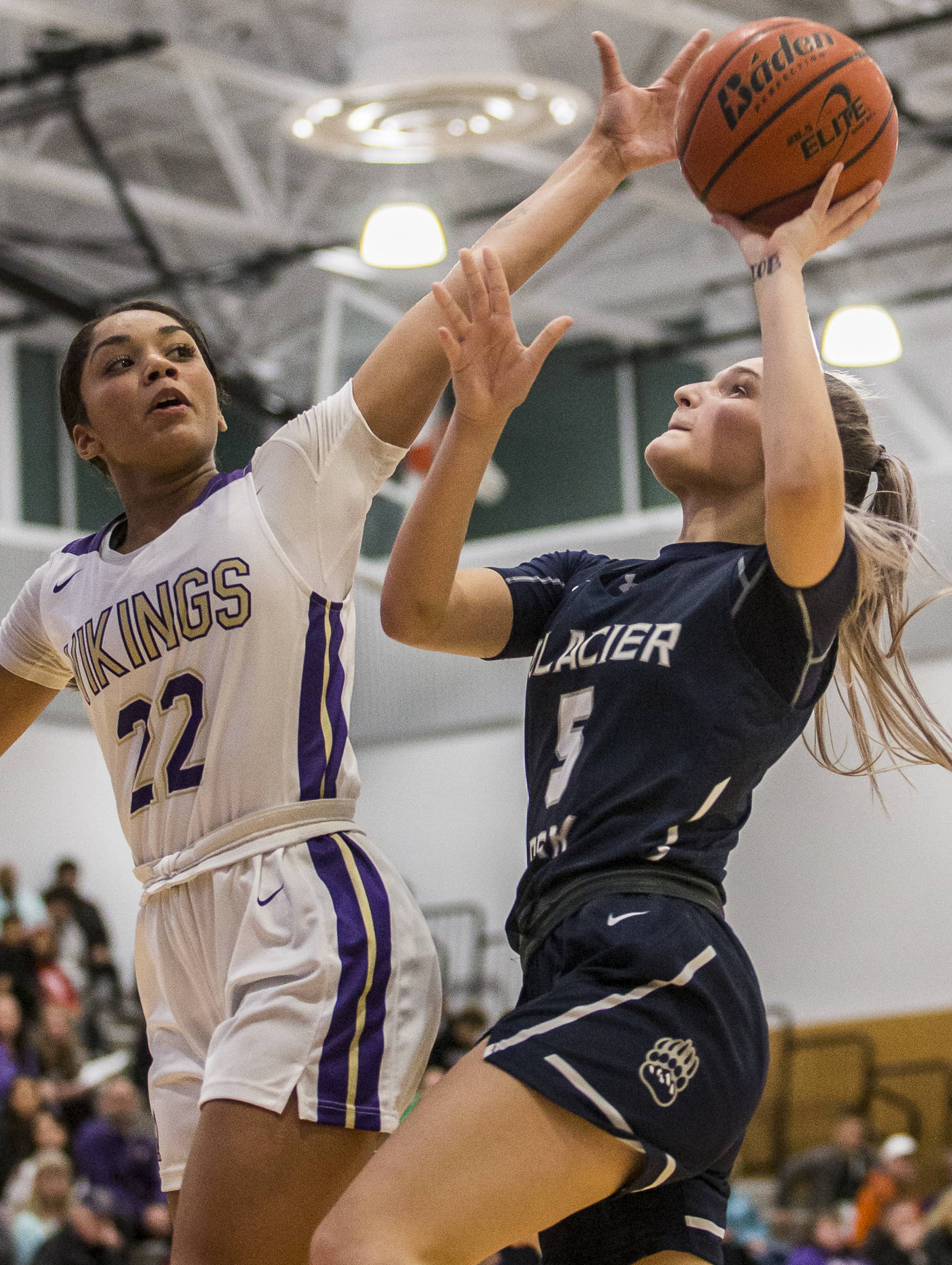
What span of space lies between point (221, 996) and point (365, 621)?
15783mm

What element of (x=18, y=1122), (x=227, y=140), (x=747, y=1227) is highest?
(x=227, y=140)

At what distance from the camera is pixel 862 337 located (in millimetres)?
11352

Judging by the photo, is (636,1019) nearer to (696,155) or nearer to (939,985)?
(696,155)

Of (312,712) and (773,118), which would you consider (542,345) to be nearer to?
(773,118)

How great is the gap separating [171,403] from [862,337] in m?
8.82

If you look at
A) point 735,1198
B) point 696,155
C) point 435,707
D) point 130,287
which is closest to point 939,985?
point 735,1198

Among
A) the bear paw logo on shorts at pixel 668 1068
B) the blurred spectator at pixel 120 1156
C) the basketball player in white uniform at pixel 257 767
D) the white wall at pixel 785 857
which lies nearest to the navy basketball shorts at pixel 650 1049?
the bear paw logo on shorts at pixel 668 1068

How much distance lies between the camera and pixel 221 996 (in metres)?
2.94

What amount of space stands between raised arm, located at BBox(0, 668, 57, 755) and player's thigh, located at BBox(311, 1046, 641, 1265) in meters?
1.41

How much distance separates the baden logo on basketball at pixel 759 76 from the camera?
300 centimetres

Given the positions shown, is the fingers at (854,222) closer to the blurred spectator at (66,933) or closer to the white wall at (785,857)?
the white wall at (785,857)

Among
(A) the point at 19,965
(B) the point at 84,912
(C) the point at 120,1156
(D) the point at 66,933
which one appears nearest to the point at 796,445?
(C) the point at 120,1156

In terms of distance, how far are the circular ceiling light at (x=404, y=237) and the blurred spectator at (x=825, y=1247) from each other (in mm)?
6722

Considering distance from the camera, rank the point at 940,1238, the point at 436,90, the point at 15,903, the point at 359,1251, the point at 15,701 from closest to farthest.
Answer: the point at 359,1251
the point at 15,701
the point at 436,90
the point at 940,1238
the point at 15,903
